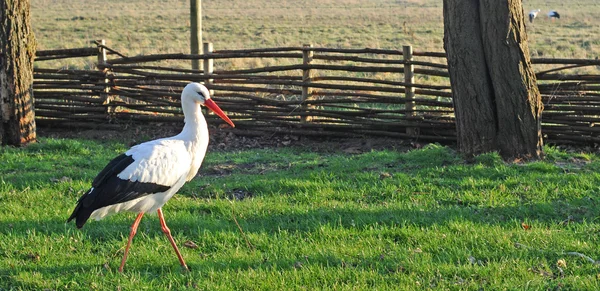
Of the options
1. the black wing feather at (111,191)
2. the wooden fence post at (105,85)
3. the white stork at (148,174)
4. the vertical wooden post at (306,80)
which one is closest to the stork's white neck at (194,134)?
the white stork at (148,174)

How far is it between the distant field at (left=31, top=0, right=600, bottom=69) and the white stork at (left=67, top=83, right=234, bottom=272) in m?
14.2

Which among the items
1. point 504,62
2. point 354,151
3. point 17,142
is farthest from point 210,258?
point 17,142

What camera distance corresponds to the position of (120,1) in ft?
187

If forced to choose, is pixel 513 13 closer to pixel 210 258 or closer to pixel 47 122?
pixel 210 258

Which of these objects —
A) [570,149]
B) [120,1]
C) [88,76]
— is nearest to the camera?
[570,149]

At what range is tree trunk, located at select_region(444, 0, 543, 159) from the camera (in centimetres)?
837

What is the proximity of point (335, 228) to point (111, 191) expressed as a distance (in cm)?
193

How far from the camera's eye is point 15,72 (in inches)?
406

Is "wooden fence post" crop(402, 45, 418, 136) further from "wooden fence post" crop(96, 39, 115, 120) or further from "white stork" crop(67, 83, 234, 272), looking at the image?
"white stork" crop(67, 83, 234, 272)

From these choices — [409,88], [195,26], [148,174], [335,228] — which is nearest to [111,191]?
[148,174]

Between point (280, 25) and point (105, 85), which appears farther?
point (280, 25)

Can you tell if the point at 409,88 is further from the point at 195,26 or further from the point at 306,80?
the point at 195,26

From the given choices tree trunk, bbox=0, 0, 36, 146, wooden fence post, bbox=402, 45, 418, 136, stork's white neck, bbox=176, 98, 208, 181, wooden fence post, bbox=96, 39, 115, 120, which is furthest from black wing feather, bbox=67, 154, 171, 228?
wooden fence post, bbox=96, 39, 115, 120

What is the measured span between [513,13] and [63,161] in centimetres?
566
